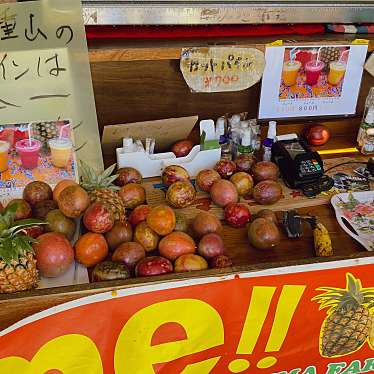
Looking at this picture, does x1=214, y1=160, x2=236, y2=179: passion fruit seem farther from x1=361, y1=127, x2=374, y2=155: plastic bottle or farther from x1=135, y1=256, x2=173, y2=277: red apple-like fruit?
x1=361, y1=127, x2=374, y2=155: plastic bottle

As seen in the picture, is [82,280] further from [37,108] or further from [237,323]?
[37,108]

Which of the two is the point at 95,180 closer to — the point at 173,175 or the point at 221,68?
the point at 173,175

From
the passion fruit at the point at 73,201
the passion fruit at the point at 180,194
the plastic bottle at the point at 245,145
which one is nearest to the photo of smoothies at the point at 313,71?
the plastic bottle at the point at 245,145

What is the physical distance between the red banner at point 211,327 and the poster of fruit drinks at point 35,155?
1.50 ft

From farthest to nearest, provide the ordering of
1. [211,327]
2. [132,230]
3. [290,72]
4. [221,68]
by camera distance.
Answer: [290,72] → [221,68] → [132,230] → [211,327]

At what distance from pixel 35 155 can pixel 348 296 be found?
906 millimetres

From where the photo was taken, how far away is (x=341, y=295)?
42.9 inches

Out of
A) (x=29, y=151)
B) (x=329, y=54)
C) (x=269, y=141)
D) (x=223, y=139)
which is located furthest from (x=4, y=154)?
(x=329, y=54)

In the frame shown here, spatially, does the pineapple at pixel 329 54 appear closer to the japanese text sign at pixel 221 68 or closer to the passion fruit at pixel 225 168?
the japanese text sign at pixel 221 68

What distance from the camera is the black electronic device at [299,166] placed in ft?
4.59

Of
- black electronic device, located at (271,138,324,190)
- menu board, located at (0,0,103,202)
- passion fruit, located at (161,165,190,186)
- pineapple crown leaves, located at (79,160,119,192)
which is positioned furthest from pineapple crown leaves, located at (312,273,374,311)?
menu board, located at (0,0,103,202)

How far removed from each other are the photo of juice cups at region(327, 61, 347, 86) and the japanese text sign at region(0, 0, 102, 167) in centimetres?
85

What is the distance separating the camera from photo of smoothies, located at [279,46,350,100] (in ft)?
5.00

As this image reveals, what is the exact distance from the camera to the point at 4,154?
4.07ft
